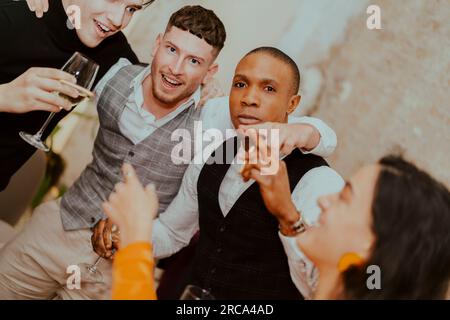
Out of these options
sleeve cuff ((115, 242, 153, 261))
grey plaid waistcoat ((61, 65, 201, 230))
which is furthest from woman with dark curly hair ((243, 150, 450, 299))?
grey plaid waistcoat ((61, 65, 201, 230))

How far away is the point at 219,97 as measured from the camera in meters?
1.60

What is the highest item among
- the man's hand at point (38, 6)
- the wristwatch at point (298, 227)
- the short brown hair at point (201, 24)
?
the man's hand at point (38, 6)

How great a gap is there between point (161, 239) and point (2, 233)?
674mm

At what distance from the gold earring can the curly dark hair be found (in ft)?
0.04

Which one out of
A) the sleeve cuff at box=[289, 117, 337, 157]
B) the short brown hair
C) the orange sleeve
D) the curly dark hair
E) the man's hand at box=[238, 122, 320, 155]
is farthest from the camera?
the short brown hair

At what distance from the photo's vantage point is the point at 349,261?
1.17 meters

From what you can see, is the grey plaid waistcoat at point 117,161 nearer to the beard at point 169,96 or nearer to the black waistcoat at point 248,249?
the beard at point 169,96

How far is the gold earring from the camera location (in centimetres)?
117

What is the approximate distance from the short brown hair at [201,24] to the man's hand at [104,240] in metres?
0.68

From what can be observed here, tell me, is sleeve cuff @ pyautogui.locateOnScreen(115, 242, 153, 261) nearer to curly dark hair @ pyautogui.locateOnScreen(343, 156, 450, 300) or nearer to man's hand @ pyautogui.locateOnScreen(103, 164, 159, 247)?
man's hand @ pyautogui.locateOnScreen(103, 164, 159, 247)

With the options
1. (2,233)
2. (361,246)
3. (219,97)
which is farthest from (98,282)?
(361,246)

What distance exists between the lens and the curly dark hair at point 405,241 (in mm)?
1149

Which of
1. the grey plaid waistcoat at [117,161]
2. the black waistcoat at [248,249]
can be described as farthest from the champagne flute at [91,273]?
the black waistcoat at [248,249]

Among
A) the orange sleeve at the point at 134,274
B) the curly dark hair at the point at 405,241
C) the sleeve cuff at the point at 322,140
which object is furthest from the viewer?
the sleeve cuff at the point at 322,140
